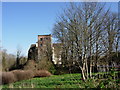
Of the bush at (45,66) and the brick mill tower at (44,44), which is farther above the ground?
the brick mill tower at (44,44)

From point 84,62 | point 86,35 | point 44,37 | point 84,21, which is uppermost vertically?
point 44,37

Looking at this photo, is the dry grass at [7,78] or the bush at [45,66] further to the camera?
the bush at [45,66]

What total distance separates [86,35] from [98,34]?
2.54 ft

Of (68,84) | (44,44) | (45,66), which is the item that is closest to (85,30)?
(68,84)

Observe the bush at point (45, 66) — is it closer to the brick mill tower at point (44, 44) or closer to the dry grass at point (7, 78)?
the brick mill tower at point (44, 44)

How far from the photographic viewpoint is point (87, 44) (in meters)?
8.40

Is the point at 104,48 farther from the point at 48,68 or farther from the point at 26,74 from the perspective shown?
the point at 48,68

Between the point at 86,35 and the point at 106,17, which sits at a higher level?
the point at 106,17

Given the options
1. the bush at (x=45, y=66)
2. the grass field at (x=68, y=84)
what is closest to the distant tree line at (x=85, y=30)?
the grass field at (x=68, y=84)

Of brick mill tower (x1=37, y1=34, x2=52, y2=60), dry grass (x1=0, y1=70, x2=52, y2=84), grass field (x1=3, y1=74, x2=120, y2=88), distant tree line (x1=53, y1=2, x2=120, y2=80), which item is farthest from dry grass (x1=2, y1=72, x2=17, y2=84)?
brick mill tower (x1=37, y1=34, x2=52, y2=60)

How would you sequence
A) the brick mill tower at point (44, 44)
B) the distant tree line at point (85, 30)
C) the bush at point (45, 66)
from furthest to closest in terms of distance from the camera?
the brick mill tower at point (44, 44) < the bush at point (45, 66) < the distant tree line at point (85, 30)

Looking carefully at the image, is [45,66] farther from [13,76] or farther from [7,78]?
[7,78]

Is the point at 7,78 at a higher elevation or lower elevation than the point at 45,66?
lower

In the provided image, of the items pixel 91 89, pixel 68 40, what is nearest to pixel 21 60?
pixel 68 40
